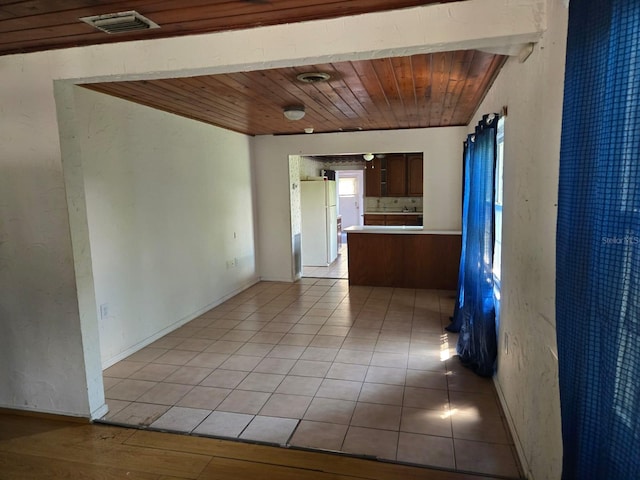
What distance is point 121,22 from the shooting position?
6.12ft

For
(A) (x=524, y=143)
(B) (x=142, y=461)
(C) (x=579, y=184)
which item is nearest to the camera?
(C) (x=579, y=184)

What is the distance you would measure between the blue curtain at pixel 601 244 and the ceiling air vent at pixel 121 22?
5.73ft

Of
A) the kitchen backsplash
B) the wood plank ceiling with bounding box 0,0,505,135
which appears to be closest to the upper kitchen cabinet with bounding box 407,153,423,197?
the kitchen backsplash

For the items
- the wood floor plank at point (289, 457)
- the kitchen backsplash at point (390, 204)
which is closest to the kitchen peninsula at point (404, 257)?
the kitchen backsplash at point (390, 204)

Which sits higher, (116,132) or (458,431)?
(116,132)

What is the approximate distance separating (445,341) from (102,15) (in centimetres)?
348

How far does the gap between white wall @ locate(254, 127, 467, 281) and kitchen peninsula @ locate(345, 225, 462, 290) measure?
339mm

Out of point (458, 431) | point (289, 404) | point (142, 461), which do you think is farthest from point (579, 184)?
point (142, 461)

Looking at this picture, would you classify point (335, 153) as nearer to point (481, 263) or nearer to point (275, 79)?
point (275, 79)

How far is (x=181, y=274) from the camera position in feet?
14.1

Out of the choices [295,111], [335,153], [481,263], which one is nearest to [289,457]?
[481,263]

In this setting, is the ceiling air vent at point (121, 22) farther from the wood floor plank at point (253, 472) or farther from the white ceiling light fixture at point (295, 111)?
the wood floor plank at point (253, 472)

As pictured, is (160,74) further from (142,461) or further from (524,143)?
(142,461)

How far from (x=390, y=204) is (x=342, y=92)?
5790 millimetres
